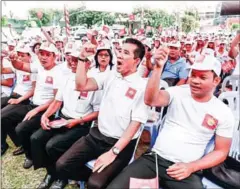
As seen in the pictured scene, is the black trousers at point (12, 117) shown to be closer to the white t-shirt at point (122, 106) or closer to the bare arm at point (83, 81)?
the bare arm at point (83, 81)

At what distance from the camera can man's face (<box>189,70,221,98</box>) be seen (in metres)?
1.89

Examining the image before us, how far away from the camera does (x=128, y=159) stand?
7.32 ft

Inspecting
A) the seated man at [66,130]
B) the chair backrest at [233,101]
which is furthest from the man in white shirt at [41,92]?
the chair backrest at [233,101]

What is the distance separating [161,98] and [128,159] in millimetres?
617

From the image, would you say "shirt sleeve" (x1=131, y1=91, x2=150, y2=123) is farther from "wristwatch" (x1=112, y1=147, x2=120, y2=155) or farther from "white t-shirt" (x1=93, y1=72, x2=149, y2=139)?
"wristwatch" (x1=112, y1=147, x2=120, y2=155)

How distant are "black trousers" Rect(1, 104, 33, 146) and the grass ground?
0.25 m

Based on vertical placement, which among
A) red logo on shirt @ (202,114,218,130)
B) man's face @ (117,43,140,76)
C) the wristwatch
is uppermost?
man's face @ (117,43,140,76)

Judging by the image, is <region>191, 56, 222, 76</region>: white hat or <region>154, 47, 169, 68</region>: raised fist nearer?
<region>154, 47, 169, 68</region>: raised fist

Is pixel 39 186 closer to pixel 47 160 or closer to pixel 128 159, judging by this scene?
pixel 47 160

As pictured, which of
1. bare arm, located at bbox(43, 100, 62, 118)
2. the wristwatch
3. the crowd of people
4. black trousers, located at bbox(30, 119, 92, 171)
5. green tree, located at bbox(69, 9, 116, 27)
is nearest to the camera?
the crowd of people

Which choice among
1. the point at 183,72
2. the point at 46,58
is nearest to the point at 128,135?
the point at 46,58

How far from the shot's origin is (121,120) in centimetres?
224

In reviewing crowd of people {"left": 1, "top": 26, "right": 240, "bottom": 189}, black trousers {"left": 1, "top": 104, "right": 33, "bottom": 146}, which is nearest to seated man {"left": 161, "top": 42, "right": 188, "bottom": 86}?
crowd of people {"left": 1, "top": 26, "right": 240, "bottom": 189}

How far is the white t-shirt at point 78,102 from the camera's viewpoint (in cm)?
276
